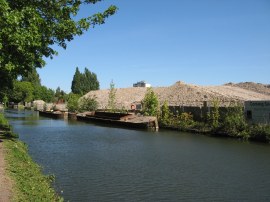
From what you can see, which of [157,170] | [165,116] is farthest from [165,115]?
[157,170]

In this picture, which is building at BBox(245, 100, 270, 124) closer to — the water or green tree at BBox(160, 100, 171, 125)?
the water

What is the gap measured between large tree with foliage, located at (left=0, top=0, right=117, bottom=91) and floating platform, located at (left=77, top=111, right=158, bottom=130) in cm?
2646

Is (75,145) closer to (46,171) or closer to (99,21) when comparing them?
(46,171)

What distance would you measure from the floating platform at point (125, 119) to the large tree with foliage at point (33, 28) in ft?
86.8

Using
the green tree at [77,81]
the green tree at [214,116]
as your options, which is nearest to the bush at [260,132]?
the green tree at [214,116]

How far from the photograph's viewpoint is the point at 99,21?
1678cm

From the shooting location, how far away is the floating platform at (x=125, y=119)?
4451cm

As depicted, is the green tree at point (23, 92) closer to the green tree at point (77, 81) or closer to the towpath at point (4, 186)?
the green tree at point (77, 81)

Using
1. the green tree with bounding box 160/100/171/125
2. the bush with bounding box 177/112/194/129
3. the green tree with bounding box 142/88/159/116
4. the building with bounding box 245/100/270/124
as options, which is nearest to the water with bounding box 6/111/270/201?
the building with bounding box 245/100/270/124

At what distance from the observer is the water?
14086 millimetres

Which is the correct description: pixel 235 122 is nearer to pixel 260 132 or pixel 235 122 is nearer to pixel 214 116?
pixel 260 132

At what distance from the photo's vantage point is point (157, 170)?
728 inches

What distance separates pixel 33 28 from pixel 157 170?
873 centimetres

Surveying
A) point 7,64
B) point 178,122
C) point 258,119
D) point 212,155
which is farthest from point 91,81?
point 7,64
